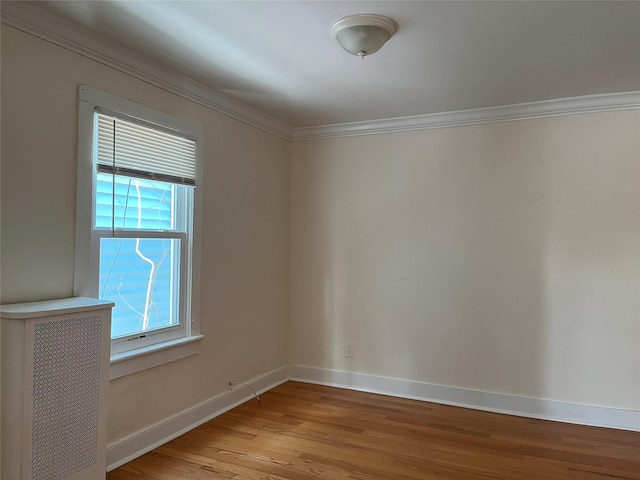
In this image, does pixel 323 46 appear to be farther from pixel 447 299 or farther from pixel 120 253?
pixel 447 299

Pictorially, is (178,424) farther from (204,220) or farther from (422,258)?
(422,258)

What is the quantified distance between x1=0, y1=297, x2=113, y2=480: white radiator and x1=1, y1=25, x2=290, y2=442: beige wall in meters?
0.28

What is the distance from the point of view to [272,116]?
12.3ft

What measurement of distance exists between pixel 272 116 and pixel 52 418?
2.72 m

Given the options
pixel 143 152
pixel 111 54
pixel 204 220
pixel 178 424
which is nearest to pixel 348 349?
pixel 178 424

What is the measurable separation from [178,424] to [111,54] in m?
2.32

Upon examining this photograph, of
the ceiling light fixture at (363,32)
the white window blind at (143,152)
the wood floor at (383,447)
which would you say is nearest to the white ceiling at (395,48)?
the ceiling light fixture at (363,32)

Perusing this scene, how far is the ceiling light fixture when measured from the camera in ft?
6.77

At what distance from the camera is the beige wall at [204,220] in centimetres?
201

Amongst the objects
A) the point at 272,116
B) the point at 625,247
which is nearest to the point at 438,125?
the point at 272,116

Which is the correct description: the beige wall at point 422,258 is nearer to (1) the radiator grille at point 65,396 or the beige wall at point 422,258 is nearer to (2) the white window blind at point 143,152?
(2) the white window blind at point 143,152

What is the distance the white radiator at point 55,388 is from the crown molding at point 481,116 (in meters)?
2.58

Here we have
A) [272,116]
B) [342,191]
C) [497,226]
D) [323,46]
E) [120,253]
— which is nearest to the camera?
[323,46]

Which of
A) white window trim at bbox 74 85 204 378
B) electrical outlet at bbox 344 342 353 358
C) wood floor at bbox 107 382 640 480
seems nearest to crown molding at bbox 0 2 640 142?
white window trim at bbox 74 85 204 378
